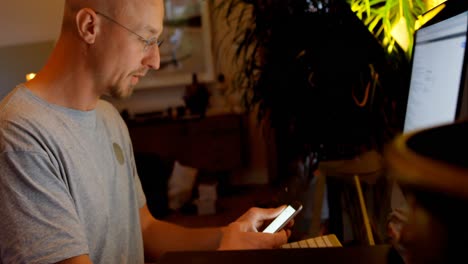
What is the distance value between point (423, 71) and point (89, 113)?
758 mm

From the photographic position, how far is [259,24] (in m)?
1.74

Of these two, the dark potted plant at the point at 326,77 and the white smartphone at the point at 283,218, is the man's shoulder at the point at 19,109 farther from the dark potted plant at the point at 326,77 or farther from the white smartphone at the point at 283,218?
the dark potted plant at the point at 326,77

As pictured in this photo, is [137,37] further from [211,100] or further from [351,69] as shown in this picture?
[211,100]

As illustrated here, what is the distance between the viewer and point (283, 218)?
3.03ft

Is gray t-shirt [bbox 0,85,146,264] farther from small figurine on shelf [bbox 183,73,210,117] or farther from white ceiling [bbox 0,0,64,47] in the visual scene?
white ceiling [bbox 0,0,64,47]

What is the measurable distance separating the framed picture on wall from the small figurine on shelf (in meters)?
0.29

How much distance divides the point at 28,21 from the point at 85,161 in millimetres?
3557

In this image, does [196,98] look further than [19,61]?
Yes

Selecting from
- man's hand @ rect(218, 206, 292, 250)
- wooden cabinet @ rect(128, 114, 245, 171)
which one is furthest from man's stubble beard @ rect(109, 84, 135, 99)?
wooden cabinet @ rect(128, 114, 245, 171)

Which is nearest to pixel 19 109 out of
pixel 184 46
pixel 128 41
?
pixel 128 41

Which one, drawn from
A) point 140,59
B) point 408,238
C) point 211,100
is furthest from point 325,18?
point 211,100

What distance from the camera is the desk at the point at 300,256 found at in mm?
405

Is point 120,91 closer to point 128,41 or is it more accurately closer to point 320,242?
point 128,41

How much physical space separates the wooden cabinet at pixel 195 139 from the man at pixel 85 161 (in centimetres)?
260
